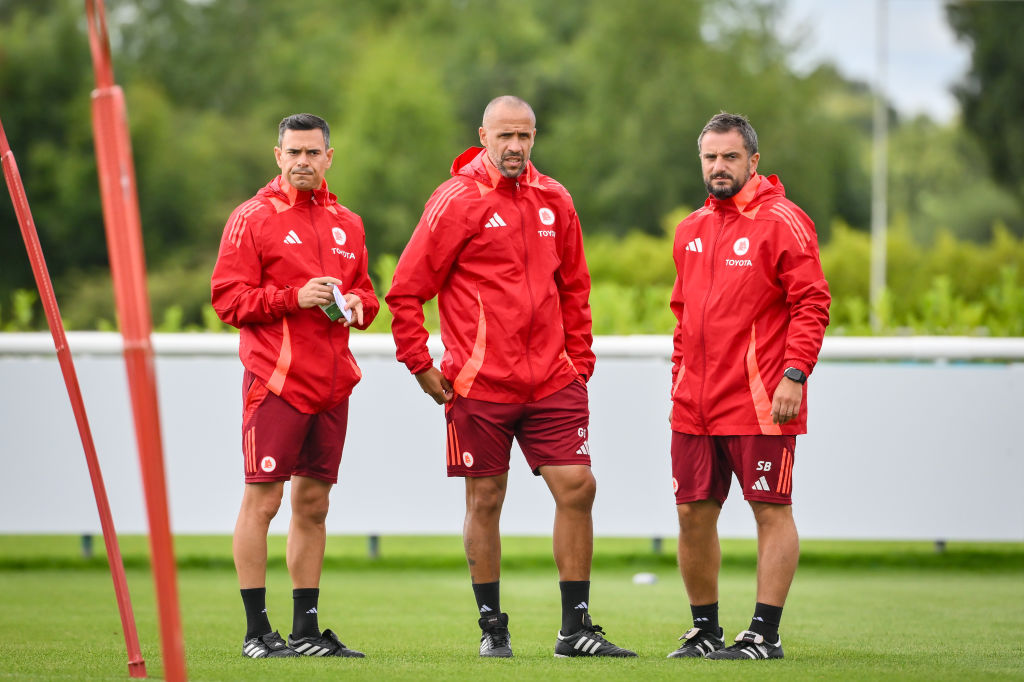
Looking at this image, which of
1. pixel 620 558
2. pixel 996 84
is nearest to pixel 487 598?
pixel 620 558

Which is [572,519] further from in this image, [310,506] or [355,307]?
[355,307]

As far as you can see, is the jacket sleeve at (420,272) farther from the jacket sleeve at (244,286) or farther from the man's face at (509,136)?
the jacket sleeve at (244,286)

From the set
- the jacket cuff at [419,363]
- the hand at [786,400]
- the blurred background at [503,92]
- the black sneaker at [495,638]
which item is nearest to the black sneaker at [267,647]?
the black sneaker at [495,638]

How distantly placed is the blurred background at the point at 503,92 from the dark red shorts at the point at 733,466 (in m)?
32.1

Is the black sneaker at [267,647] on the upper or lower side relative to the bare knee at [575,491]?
lower

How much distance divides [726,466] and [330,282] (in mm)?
1580

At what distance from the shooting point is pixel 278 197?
17.1 feet

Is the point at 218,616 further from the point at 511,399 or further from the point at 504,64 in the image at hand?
the point at 504,64

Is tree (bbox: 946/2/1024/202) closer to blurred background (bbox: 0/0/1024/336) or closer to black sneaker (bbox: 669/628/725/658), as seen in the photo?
blurred background (bbox: 0/0/1024/336)

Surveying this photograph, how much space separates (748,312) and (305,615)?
1.93 meters

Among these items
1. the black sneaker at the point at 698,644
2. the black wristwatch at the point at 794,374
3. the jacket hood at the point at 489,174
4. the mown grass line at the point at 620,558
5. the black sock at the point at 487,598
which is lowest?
the mown grass line at the point at 620,558

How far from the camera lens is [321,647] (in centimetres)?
507

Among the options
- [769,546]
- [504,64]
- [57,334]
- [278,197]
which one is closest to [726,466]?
[769,546]

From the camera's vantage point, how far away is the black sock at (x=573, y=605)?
16.6 feet
